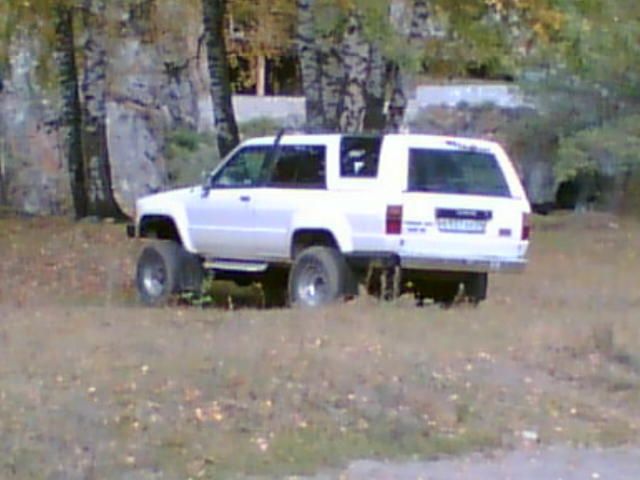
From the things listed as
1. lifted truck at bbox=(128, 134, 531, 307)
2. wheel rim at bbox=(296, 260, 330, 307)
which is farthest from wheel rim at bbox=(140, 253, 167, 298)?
wheel rim at bbox=(296, 260, 330, 307)

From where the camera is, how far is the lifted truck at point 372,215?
1552cm

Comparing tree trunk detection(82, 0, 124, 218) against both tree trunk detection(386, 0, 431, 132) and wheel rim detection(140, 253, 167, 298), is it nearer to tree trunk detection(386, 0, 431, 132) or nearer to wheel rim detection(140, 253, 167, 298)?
tree trunk detection(386, 0, 431, 132)

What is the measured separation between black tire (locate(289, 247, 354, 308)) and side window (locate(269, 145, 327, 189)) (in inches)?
26.9

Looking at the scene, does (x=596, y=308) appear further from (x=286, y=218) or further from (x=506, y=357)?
(x=506, y=357)

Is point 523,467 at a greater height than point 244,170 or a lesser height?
lesser

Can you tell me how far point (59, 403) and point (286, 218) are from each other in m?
6.93

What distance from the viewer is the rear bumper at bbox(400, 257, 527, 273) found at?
51.0ft

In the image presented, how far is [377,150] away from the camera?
15867 millimetres

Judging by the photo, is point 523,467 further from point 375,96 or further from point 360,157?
point 375,96

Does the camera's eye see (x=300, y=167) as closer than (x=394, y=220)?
No

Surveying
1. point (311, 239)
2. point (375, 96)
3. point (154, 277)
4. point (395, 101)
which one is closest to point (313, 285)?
point (311, 239)

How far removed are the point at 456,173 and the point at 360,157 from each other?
932 mm

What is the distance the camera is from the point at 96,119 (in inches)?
1021

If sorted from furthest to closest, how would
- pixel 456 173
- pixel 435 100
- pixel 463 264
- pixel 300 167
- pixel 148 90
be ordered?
pixel 435 100 < pixel 148 90 < pixel 300 167 < pixel 456 173 < pixel 463 264
